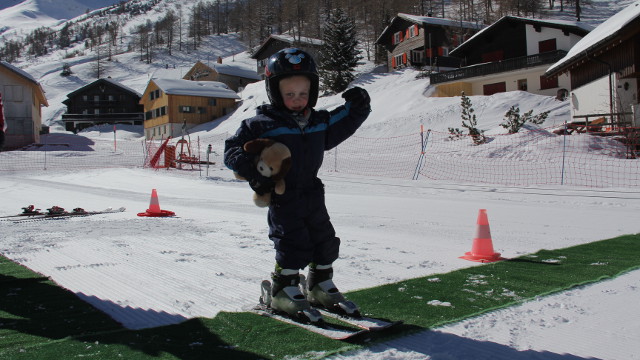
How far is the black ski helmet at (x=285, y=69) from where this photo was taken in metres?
3.30

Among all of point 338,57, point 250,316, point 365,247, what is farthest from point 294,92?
point 338,57

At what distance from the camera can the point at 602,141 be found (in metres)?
18.2

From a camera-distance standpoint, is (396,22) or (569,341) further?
(396,22)

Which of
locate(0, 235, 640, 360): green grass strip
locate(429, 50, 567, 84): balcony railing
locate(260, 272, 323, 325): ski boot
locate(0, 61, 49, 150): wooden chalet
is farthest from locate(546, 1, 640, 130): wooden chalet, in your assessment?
locate(0, 61, 49, 150): wooden chalet

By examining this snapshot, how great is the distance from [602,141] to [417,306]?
1776 centimetres

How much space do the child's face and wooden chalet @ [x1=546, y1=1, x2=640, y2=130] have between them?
63.3 feet

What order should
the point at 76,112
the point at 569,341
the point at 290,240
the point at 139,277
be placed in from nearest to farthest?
the point at 569,341, the point at 290,240, the point at 139,277, the point at 76,112

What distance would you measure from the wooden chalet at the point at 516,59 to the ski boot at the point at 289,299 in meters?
34.1

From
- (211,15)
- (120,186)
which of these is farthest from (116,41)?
(120,186)

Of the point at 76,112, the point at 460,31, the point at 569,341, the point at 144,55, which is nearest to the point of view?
the point at 569,341

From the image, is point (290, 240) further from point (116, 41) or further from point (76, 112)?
point (116, 41)

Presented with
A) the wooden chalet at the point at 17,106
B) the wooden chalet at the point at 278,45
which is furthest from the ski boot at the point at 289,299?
the wooden chalet at the point at 278,45

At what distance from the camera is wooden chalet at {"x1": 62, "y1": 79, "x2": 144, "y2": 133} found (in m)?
66.9

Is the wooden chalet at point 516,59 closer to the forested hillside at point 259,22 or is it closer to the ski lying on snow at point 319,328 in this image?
the forested hillside at point 259,22
